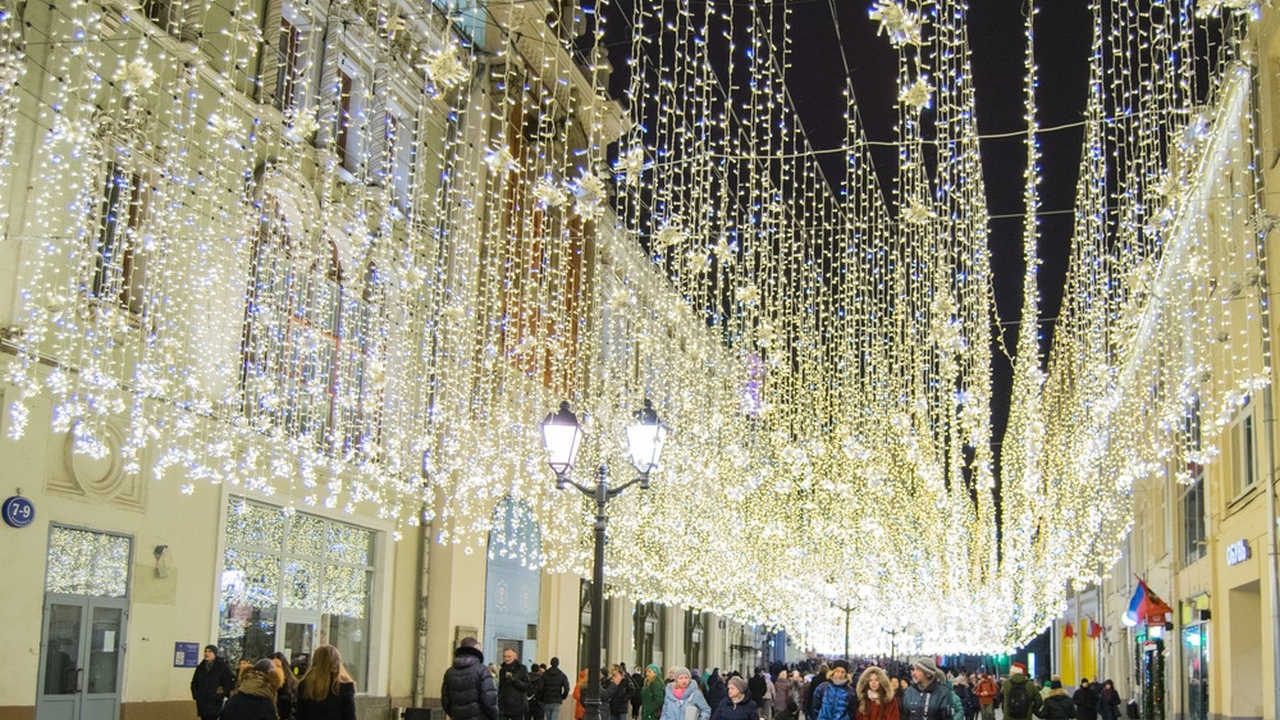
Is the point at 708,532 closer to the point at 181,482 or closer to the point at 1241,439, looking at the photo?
the point at 1241,439

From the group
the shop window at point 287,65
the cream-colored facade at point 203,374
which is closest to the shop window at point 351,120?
the cream-colored facade at point 203,374

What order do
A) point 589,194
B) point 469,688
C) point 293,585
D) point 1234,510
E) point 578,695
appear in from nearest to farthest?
point 469,688
point 589,194
point 293,585
point 1234,510
point 578,695

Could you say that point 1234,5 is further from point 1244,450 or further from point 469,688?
point 1244,450

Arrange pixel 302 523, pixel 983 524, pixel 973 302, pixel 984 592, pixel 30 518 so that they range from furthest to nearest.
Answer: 1. pixel 984 592
2. pixel 983 524
3. pixel 973 302
4. pixel 302 523
5. pixel 30 518

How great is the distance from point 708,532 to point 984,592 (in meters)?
22.4

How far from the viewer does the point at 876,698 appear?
12727 millimetres

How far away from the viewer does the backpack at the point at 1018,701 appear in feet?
58.4

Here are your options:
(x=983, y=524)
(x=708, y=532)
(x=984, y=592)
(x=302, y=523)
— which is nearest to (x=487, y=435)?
(x=302, y=523)

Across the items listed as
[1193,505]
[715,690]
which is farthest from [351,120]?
[1193,505]

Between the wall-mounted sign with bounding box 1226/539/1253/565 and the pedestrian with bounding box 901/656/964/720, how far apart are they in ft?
31.3

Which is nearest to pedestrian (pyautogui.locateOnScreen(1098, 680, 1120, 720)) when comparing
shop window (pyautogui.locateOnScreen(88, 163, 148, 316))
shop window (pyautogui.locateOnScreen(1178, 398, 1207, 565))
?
shop window (pyautogui.locateOnScreen(1178, 398, 1207, 565))

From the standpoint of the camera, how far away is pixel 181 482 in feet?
55.6

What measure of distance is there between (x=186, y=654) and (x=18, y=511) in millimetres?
3412

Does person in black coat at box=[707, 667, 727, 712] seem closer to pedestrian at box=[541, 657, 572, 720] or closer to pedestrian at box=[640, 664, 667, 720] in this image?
pedestrian at box=[640, 664, 667, 720]
